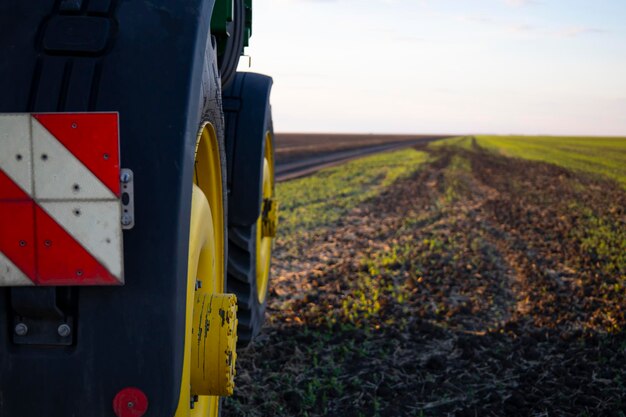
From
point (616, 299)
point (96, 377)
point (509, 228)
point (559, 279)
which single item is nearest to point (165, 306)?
point (96, 377)

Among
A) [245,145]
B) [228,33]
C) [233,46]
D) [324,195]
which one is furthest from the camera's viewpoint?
[324,195]

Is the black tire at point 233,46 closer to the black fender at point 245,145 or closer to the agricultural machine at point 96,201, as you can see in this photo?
the black fender at point 245,145

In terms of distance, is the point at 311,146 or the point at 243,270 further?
the point at 311,146

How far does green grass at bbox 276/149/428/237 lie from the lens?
1081cm

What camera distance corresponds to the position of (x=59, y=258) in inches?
60.7

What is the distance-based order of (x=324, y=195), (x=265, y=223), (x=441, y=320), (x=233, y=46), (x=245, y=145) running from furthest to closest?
(x=324, y=195), (x=441, y=320), (x=265, y=223), (x=245, y=145), (x=233, y=46)

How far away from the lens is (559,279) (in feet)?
23.0

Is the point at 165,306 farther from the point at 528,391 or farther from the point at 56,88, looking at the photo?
the point at 528,391

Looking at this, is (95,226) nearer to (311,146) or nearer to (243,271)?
(243,271)

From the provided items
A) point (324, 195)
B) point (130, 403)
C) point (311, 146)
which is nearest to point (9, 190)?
point (130, 403)

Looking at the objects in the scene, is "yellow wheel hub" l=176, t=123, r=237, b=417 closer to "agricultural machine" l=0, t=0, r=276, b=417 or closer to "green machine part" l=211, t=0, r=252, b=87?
"agricultural machine" l=0, t=0, r=276, b=417

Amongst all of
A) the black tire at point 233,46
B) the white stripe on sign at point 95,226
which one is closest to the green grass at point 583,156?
the black tire at point 233,46

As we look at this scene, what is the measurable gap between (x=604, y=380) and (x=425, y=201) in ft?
31.9

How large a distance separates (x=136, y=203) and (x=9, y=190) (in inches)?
11.6
